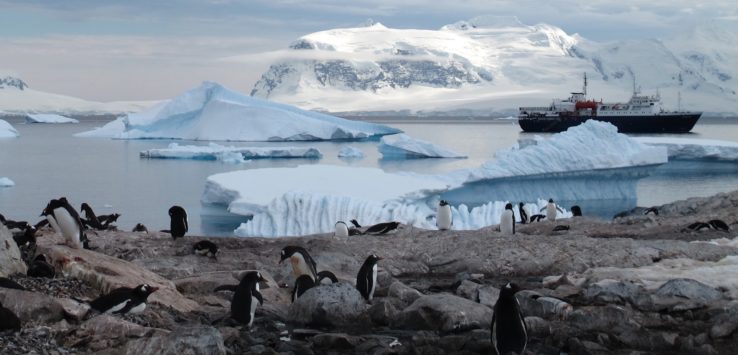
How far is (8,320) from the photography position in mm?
5109

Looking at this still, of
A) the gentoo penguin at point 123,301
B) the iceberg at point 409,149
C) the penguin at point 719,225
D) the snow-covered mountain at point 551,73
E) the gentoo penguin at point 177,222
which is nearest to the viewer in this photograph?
the gentoo penguin at point 123,301

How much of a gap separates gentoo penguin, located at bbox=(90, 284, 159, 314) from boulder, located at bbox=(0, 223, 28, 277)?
88 centimetres

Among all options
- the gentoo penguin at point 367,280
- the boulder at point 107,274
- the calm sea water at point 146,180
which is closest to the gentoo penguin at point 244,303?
the boulder at point 107,274

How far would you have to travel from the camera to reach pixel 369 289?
694 cm

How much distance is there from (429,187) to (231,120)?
30673mm

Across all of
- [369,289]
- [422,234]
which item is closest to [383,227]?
[422,234]

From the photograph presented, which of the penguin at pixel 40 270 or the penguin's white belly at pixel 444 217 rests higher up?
the penguin at pixel 40 270

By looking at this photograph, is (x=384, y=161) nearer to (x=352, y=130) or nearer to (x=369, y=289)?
(x=352, y=130)

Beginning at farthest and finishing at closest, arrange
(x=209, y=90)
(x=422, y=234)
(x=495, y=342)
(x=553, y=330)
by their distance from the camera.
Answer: (x=209, y=90)
(x=422, y=234)
(x=553, y=330)
(x=495, y=342)

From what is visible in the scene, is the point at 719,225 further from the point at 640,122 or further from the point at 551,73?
the point at 551,73

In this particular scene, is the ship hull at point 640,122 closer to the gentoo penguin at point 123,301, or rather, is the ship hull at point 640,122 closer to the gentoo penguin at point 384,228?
the gentoo penguin at point 384,228

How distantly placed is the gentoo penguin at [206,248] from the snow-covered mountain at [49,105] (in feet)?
491

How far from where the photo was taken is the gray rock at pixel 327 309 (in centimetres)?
625

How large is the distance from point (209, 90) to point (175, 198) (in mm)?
24450
